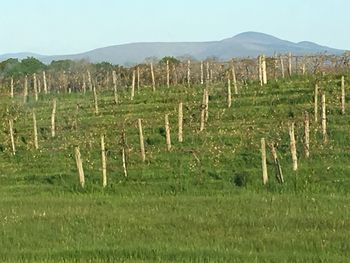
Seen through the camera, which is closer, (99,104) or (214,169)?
(214,169)

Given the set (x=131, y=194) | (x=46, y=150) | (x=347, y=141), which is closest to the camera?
(x=131, y=194)

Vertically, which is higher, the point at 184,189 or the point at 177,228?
the point at 177,228

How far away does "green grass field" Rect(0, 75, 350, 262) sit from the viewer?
39.3 ft

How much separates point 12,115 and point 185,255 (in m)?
26.3

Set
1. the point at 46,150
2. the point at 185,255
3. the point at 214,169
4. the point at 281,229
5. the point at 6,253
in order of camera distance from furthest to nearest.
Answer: the point at 46,150 → the point at 214,169 → the point at 281,229 → the point at 6,253 → the point at 185,255

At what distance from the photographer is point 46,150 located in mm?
26359

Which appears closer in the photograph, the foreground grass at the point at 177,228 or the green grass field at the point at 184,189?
the foreground grass at the point at 177,228

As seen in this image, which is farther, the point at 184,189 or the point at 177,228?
the point at 184,189

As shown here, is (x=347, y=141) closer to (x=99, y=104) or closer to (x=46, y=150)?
(x=46, y=150)

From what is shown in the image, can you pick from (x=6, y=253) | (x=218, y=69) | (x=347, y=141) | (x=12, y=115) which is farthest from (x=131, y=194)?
(x=218, y=69)

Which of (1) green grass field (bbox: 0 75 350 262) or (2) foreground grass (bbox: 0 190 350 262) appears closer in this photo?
(2) foreground grass (bbox: 0 190 350 262)

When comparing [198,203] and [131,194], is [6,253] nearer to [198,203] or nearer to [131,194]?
[198,203]

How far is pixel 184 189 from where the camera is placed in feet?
62.9

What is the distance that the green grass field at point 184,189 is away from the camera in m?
12.0
